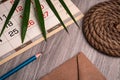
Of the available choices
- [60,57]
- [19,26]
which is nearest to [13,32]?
[19,26]

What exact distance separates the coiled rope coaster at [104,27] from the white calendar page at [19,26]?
50mm

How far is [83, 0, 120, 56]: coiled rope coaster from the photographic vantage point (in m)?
0.61

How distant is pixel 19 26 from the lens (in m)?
0.65

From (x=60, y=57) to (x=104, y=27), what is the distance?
0.46 feet

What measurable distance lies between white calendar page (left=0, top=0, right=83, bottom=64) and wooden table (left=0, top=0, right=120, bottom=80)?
16mm

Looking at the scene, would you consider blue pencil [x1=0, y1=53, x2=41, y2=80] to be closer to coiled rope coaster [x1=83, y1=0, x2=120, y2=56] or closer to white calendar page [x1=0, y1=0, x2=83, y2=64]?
white calendar page [x1=0, y1=0, x2=83, y2=64]

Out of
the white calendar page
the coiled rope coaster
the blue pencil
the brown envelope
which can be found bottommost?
the brown envelope

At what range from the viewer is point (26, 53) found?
2.07ft

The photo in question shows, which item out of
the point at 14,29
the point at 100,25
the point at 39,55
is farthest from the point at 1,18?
the point at 100,25

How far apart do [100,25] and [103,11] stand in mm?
46

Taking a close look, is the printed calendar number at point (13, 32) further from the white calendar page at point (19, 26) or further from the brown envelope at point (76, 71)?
the brown envelope at point (76, 71)

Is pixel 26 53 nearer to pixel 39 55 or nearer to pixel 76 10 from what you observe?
pixel 39 55

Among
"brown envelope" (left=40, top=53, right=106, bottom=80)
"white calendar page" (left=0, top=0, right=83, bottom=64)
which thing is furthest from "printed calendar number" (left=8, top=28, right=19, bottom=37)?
"brown envelope" (left=40, top=53, right=106, bottom=80)

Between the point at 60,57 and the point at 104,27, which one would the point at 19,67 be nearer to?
the point at 60,57
